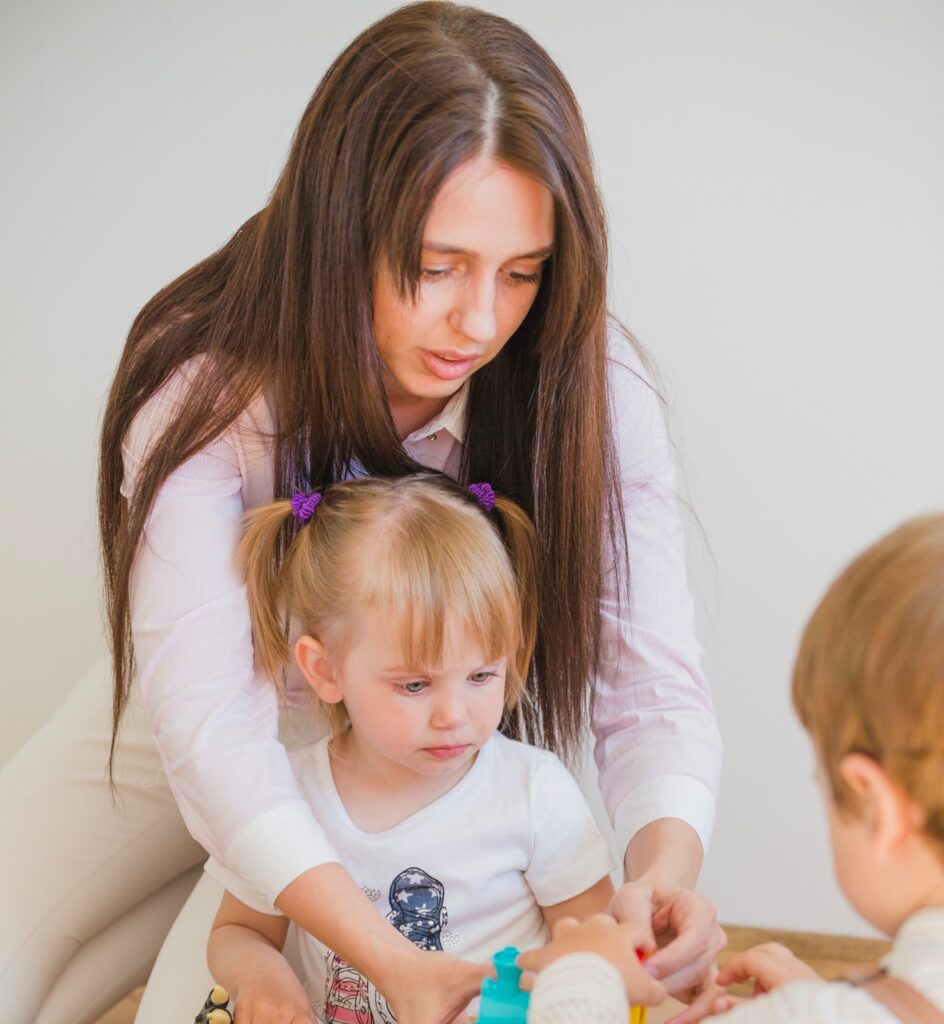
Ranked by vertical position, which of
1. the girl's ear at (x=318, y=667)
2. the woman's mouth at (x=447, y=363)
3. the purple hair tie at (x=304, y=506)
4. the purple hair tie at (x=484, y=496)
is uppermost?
the woman's mouth at (x=447, y=363)

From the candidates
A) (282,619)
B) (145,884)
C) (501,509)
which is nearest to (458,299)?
(501,509)

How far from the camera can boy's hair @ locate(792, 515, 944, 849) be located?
74cm

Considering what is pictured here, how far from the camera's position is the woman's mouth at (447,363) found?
46.8 inches

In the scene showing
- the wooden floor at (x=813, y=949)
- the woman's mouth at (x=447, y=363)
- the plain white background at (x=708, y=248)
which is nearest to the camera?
the woman's mouth at (x=447, y=363)

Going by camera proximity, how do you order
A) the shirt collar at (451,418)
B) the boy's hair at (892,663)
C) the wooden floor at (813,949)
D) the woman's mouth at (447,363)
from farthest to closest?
1. the wooden floor at (813,949)
2. the shirt collar at (451,418)
3. the woman's mouth at (447,363)
4. the boy's hair at (892,663)

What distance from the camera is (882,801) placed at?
77cm

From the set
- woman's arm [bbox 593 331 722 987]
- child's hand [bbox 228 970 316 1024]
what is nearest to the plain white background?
woman's arm [bbox 593 331 722 987]

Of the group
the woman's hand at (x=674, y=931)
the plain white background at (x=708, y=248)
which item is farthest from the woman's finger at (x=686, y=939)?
the plain white background at (x=708, y=248)

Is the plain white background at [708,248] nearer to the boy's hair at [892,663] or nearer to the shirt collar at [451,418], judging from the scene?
the shirt collar at [451,418]

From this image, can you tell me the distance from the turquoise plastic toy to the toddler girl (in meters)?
0.22

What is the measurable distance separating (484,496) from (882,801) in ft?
1.86

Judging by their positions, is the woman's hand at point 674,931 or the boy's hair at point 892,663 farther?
the woman's hand at point 674,931

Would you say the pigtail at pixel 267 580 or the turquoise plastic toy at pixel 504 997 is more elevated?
the pigtail at pixel 267 580

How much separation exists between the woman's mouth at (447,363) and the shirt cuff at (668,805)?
1.31 ft
